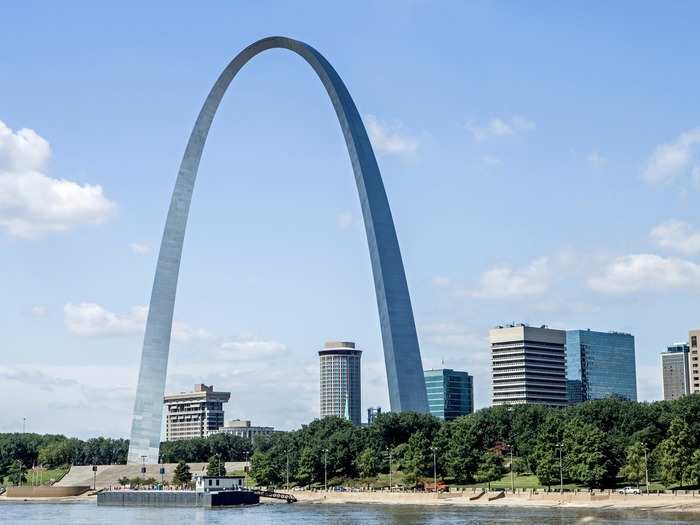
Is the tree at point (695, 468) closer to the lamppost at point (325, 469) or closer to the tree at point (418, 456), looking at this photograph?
the tree at point (418, 456)

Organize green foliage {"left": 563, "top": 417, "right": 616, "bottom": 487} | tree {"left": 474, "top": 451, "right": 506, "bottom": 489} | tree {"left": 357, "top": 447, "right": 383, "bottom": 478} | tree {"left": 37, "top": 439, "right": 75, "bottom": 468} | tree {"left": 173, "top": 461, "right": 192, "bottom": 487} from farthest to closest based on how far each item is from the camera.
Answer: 1. tree {"left": 37, "top": 439, "right": 75, "bottom": 468}
2. tree {"left": 173, "top": 461, "right": 192, "bottom": 487}
3. tree {"left": 357, "top": 447, "right": 383, "bottom": 478}
4. tree {"left": 474, "top": 451, "right": 506, "bottom": 489}
5. green foliage {"left": 563, "top": 417, "right": 616, "bottom": 487}

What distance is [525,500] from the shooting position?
92.5 metres

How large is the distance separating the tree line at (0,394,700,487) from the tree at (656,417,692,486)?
83 millimetres

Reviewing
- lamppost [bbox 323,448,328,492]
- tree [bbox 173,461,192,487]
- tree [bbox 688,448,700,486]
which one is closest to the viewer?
tree [bbox 688,448,700,486]

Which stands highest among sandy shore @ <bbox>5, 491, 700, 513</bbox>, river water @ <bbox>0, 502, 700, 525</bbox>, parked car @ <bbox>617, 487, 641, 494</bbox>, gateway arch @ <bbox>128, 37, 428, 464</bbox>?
gateway arch @ <bbox>128, 37, 428, 464</bbox>

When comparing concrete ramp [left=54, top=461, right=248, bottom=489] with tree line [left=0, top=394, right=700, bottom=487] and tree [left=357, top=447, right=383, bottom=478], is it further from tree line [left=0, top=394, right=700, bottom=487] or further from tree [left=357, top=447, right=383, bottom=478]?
tree [left=357, top=447, right=383, bottom=478]

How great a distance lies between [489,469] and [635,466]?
17.2 m

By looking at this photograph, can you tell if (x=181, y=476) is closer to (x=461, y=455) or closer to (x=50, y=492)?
(x=50, y=492)

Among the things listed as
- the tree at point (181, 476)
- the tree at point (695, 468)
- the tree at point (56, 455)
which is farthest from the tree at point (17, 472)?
the tree at point (695, 468)

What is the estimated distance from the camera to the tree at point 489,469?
10841cm

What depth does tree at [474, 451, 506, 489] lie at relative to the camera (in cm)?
10841

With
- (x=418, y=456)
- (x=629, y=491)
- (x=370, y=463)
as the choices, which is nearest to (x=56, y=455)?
(x=370, y=463)

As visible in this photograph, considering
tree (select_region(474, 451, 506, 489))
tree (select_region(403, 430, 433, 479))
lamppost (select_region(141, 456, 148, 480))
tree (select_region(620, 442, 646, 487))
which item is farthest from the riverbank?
lamppost (select_region(141, 456, 148, 480))

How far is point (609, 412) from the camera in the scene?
121125mm
